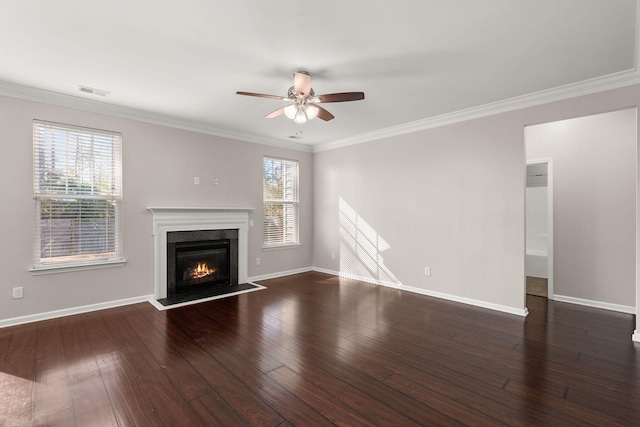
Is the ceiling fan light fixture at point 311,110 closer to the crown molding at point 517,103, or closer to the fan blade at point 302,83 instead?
the fan blade at point 302,83

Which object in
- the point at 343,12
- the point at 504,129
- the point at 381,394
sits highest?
the point at 343,12

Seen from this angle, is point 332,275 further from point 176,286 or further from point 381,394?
point 381,394

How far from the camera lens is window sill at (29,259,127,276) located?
11.6 feet

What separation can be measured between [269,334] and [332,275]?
3.00 metres

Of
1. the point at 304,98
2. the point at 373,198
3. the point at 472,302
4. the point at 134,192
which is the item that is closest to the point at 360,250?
the point at 373,198

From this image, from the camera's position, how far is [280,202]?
606 cm

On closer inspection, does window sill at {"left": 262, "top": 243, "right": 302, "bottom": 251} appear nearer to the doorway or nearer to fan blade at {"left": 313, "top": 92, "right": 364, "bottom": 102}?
fan blade at {"left": 313, "top": 92, "right": 364, "bottom": 102}

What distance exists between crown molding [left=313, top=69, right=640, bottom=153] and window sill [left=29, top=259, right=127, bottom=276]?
4351 mm

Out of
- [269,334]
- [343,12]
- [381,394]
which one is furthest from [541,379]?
[343,12]

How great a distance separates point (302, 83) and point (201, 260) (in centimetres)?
339

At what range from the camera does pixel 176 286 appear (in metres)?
4.65

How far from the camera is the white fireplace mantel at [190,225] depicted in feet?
14.5

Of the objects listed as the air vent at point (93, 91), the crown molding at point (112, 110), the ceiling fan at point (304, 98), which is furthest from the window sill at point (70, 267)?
the ceiling fan at point (304, 98)

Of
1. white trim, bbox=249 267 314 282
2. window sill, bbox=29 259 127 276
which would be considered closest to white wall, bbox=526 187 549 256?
white trim, bbox=249 267 314 282
